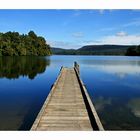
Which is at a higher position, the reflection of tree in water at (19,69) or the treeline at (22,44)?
the treeline at (22,44)

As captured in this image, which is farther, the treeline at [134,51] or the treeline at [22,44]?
the treeline at [134,51]

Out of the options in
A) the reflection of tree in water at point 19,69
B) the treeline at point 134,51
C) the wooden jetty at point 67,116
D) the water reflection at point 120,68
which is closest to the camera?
the wooden jetty at point 67,116

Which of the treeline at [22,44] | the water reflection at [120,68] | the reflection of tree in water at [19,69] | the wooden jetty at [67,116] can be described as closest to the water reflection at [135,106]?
the wooden jetty at [67,116]


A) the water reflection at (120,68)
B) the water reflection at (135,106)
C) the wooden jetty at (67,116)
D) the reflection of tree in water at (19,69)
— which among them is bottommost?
the water reflection at (120,68)

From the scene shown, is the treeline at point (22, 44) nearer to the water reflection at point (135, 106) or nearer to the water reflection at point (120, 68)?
the water reflection at point (120, 68)

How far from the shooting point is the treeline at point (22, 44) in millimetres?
79275

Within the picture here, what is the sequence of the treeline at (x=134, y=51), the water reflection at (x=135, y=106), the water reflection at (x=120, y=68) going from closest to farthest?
the water reflection at (x=135, y=106), the water reflection at (x=120, y=68), the treeline at (x=134, y=51)

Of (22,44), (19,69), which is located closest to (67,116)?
(19,69)

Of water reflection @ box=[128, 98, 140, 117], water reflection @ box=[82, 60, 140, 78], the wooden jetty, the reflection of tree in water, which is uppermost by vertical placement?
the wooden jetty

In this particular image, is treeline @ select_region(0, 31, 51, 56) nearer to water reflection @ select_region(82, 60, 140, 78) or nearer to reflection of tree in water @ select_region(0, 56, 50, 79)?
reflection of tree in water @ select_region(0, 56, 50, 79)

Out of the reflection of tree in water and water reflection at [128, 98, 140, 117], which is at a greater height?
water reflection at [128, 98, 140, 117]

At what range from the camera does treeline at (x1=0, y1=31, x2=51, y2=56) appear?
260ft

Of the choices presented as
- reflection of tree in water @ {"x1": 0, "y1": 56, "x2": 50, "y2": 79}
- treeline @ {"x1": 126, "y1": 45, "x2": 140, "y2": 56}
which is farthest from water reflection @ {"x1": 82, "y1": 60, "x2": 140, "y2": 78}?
treeline @ {"x1": 126, "y1": 45, "x2": 140, "y2": 56}
